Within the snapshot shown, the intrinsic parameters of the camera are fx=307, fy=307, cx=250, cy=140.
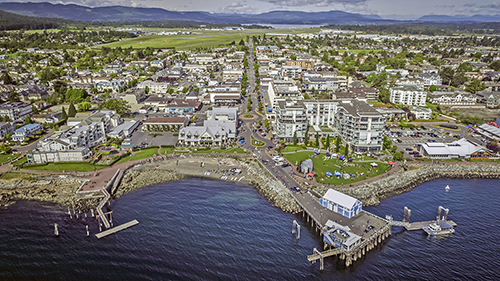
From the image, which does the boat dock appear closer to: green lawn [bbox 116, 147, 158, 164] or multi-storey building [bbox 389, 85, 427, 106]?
green lawn [bbox 116, 147, 158, 164]

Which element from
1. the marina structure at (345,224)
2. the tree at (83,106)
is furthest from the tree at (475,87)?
the tree at (83,106)

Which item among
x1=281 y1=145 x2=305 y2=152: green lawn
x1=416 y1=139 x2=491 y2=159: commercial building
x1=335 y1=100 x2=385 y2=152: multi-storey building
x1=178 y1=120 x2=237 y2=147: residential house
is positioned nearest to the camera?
x1=416 y1=139 x2=491 y2=159: commercial building

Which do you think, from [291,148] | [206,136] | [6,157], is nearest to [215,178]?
[206,136]

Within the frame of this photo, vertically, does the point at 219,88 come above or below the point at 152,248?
above

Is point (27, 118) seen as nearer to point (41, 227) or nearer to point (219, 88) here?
point (41, 227)

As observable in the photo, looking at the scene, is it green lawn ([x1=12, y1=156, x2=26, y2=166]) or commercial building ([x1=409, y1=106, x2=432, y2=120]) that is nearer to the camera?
green lawn ([x1=12, y1=156, x2=26, y2=166])

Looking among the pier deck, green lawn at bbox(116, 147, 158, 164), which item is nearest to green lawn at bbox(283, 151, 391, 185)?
the pier deck

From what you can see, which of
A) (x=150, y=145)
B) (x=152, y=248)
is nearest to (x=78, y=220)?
Result: (x=152, y=248)
